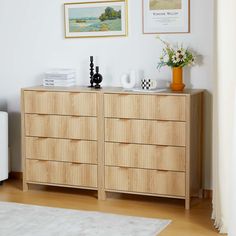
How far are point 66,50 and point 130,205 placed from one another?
1.60m

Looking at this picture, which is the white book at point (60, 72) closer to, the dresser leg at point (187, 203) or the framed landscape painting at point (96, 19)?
the framed landscape painting at point (96, 19)

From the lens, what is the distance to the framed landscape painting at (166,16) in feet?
17.0

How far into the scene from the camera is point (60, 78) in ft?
18.2

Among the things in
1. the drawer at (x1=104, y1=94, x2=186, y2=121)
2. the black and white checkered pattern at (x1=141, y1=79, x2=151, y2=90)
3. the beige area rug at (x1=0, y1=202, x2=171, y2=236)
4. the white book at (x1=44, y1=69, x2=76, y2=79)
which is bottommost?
the beige area rug at (x1=0, y1=202, x2=171, y2=236)

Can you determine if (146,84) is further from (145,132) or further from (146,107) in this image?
(145,132)

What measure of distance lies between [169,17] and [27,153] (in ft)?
5.75

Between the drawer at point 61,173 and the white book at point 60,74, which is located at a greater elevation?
the white book at point 60,74

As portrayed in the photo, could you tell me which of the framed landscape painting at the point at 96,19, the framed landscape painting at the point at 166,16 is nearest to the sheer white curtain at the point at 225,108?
the framed landscape painting at the point at 166,16

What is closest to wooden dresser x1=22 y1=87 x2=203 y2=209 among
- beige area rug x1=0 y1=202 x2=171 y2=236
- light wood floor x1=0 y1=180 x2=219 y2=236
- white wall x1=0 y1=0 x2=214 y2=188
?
light wood floor x1=0 y1=180 x2=219 y2=236

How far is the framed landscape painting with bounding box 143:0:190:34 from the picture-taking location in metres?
5.20

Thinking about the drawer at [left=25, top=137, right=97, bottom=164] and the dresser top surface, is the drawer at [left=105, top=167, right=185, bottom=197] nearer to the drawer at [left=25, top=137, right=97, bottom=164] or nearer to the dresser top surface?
the drawer at [left=25, top=137, right=97, bottom=164]

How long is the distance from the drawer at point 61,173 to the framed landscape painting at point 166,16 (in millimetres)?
1318

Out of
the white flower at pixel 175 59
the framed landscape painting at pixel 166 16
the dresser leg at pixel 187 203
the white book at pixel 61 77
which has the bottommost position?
the dresser leg at pixel 187 203

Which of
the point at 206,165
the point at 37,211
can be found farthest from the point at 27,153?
the point at 206,165
